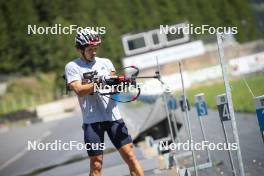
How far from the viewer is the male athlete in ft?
24.1

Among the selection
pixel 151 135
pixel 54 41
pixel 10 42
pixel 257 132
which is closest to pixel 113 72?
pixel 257 132

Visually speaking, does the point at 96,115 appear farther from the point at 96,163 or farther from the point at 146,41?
the point at 146,41

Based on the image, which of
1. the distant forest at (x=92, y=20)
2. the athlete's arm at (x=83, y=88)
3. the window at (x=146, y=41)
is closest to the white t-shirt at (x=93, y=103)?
the athlete's arm at (x=83, y=88)

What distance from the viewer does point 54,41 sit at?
89.2m

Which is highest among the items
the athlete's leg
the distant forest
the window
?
the distant forest

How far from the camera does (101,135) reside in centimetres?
752

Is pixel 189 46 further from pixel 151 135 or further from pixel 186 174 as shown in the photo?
pixel 186 174

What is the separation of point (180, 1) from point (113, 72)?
10896cm

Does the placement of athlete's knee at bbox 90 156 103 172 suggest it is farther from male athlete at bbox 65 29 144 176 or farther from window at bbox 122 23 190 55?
window at bbox 122 23 190 55

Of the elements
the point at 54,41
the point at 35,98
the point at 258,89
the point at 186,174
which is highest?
the point at 54,41

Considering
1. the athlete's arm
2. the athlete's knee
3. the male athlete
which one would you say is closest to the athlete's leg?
the male athlete

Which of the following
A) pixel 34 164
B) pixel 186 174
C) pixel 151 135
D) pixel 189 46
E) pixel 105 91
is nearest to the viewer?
pixel 105 91

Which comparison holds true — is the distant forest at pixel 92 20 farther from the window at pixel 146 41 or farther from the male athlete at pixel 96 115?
the male athlete at pixel 96 115

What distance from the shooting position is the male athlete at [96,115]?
7.34 metres
